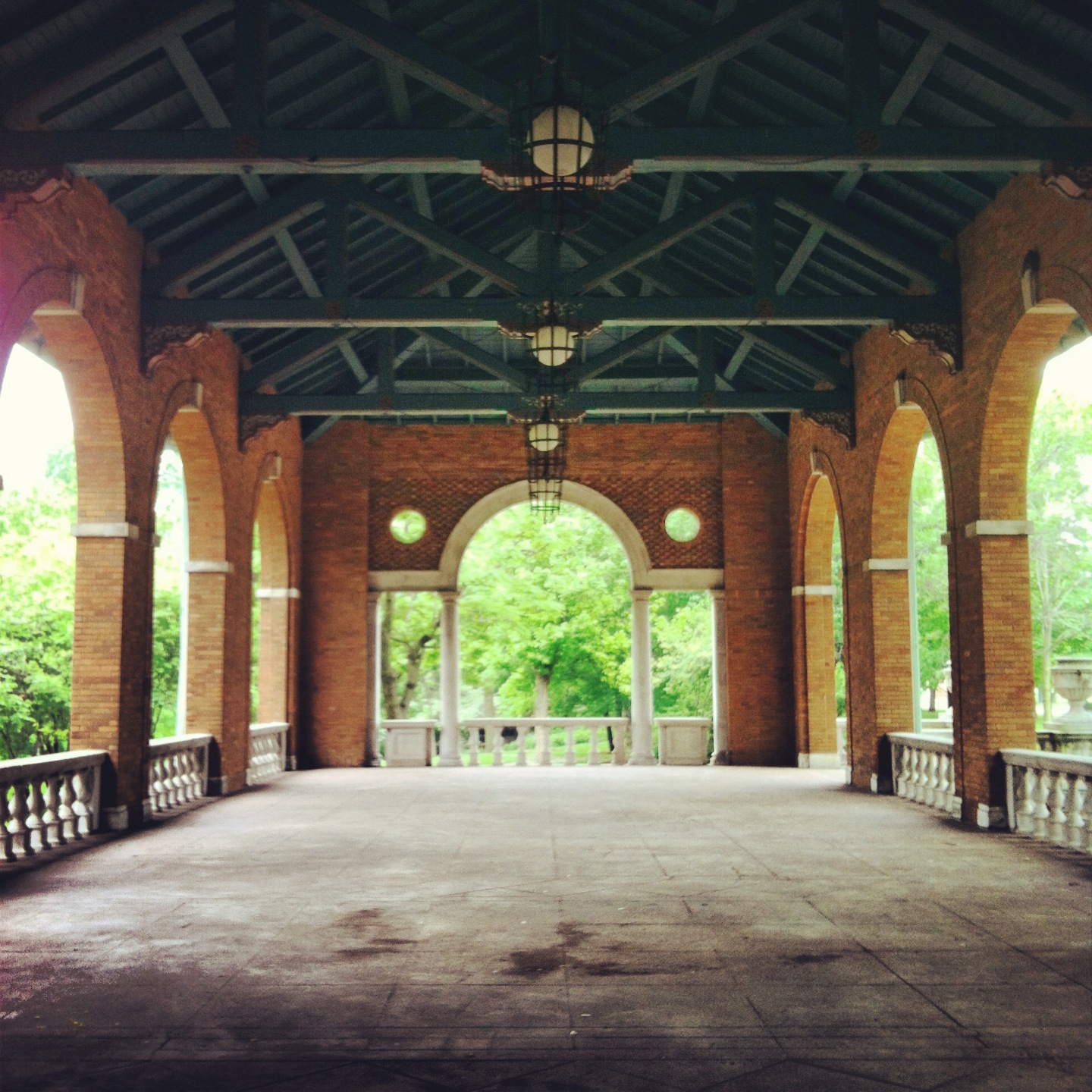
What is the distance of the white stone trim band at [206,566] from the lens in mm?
13992

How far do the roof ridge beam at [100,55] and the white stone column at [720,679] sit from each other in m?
12.8

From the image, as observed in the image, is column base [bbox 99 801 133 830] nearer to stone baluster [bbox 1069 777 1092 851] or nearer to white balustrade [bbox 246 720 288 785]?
white balustrade [bbox 246 720 288 785]

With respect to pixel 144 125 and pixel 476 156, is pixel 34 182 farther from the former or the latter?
pixel 476 156

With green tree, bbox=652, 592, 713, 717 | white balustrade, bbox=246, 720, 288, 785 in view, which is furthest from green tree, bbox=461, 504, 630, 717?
white balustrade, bbox=246, 720, 288, 785

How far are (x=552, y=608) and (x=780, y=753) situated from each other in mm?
11200

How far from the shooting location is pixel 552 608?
29.0m

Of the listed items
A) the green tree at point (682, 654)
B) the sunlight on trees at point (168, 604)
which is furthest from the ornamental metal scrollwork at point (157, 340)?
the green tree at point (682, 654)

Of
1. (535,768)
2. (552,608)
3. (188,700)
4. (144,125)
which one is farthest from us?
(552,608)

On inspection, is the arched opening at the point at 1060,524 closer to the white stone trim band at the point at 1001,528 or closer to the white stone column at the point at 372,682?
the white stone column at the point at 372,682

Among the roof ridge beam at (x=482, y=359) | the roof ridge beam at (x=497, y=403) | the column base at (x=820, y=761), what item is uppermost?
the roof ridge beam at (x=482, y=359)

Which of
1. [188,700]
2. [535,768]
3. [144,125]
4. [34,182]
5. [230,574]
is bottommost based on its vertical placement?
[535,768]

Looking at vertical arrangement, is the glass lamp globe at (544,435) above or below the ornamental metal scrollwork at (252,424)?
below

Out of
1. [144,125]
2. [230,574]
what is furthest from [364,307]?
[230,574]

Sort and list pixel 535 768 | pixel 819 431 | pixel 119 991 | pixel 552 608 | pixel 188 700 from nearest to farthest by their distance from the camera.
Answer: pixel 119 991, pixel 188 700, pixel 819 431, pixel 535 768, pixel 552 608
